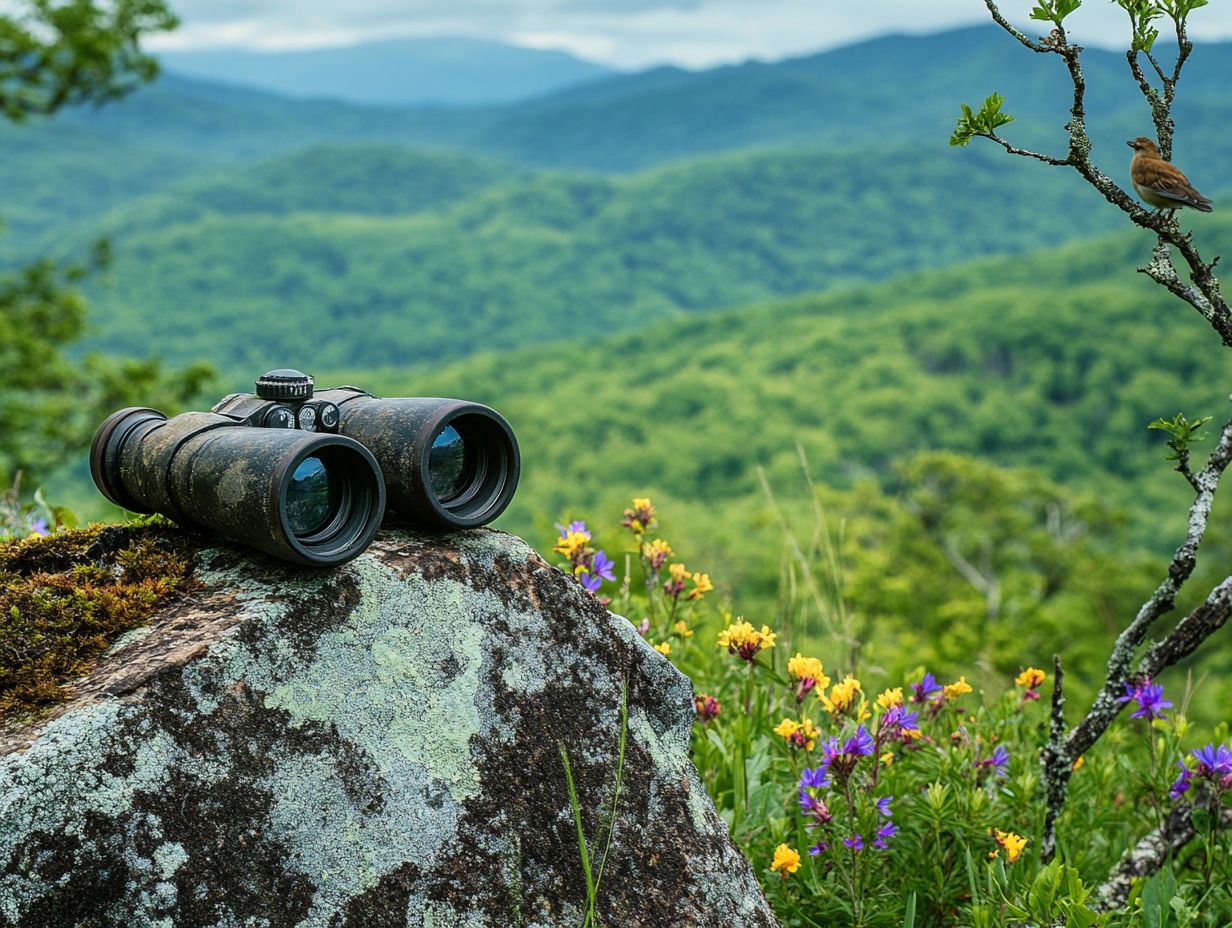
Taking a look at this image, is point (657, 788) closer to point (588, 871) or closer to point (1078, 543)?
point (588, 871)

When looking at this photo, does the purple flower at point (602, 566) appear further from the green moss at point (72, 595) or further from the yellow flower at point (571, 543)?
the green moss at point (72, 595)

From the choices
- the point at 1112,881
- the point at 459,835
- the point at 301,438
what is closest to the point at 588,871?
the point at 459,835

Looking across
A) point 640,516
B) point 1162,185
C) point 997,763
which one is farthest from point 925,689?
point 1162,185

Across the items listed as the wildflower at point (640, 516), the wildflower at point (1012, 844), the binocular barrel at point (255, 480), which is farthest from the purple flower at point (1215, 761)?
the binocular barrel at point (255, 480)

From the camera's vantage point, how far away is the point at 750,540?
81.1 metres

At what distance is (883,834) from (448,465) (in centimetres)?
157

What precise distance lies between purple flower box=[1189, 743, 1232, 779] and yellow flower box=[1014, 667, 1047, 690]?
0.61 m

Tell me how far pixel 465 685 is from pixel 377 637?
0.80 feet

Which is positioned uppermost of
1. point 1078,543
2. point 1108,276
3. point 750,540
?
point 1108,276

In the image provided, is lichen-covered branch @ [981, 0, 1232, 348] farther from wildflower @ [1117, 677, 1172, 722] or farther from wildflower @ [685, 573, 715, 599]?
wildflower @ [685, 573, 715, 599]

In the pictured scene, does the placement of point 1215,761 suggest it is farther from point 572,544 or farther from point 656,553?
point 572,544

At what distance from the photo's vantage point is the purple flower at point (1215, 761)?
2.97 m

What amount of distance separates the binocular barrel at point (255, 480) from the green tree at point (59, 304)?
20897 mm

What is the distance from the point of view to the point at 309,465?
2396 mm
